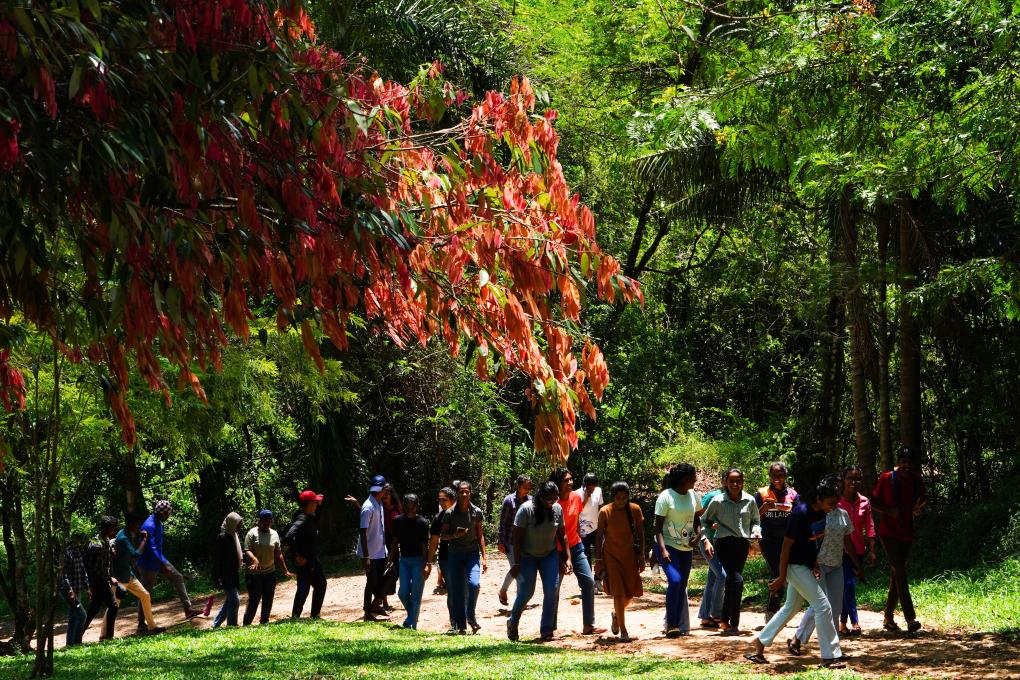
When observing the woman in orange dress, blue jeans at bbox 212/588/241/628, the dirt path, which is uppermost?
the woman in orange dress

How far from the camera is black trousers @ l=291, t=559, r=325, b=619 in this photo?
1428 centimetres

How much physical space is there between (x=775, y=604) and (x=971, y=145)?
5.71 m

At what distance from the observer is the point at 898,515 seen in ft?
38.7

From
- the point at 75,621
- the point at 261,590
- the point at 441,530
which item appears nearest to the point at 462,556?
the point at 441,530

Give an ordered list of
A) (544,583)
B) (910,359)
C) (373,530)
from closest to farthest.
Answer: (544,583), (373,530), (910,359)

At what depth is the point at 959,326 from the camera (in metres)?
18.1

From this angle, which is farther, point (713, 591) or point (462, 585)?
point (462, 585)

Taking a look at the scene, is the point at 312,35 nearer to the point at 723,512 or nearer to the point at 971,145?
the point at 971,145

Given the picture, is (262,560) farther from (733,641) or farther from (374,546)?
(733,641)

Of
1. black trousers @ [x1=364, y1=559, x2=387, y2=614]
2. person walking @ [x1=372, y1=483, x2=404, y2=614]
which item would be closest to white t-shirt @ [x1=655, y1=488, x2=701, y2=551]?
person walking @ [x1=372, y1=483, x2=404, y2=614]

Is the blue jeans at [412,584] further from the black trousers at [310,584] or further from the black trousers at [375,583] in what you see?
the black trousers at [310,584]

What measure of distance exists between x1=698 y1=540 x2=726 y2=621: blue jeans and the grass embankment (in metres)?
1.92

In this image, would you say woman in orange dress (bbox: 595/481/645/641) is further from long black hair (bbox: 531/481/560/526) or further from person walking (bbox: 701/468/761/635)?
person walking (bbox: 701/468/761/635)

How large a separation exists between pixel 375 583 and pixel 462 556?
7.63 ft
